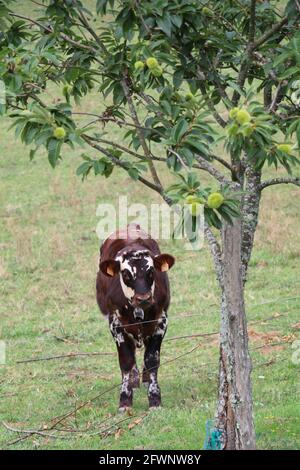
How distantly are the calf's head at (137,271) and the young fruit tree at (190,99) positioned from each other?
7.65 feet

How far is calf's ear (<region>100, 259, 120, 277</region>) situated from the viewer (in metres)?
9.98

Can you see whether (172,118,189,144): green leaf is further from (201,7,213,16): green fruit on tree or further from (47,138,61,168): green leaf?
(201,7,213,16): green fruit on tree

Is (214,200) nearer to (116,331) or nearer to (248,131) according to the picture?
(248,131)

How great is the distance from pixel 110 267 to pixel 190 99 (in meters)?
4.30

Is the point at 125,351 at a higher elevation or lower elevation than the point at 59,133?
lower

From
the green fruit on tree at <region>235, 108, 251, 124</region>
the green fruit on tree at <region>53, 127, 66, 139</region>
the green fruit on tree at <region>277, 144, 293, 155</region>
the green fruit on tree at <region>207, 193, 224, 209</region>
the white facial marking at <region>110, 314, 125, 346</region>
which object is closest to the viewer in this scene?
the green fruit on tree at <region>235, 108, 251, 124</region>

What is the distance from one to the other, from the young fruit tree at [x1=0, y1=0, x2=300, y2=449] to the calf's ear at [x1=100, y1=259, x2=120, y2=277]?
108 inches

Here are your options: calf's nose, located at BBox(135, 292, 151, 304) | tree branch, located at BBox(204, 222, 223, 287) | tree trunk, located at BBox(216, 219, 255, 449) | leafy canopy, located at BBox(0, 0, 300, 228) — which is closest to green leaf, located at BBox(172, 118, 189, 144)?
leafy canopy, located at BBox(0, 0, 300, 228)

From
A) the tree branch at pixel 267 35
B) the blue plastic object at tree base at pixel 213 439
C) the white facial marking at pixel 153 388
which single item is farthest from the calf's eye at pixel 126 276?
the tree branch at pixel 267 35

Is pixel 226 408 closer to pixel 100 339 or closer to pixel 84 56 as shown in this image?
pixel 84 56

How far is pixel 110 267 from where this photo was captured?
10016 millimetres

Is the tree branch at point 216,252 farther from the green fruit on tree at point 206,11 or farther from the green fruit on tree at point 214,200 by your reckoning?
the green fruit on tree at point 214,200

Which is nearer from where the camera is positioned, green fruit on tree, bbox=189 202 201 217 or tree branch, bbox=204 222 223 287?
green fruit on tree, bbox=189 202 201 217

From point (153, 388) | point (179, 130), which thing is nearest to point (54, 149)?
point (179, 130)
